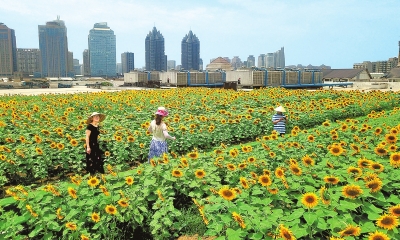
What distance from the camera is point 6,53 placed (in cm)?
16500

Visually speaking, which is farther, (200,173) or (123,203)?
(200,173)

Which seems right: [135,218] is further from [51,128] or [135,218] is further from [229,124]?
[229,124]

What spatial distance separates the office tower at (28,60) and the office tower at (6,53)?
33.6 feet

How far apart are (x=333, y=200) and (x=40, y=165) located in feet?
17.3

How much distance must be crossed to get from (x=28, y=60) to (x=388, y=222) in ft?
681

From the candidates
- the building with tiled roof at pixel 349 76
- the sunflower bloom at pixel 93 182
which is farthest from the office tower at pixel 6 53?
the sunflower bloom at pixel 93 182

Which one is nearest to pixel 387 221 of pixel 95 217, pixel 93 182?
pixel 95 217

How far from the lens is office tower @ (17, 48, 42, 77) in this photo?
598ft

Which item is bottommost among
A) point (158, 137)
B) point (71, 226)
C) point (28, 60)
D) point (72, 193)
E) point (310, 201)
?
point (71, 226)

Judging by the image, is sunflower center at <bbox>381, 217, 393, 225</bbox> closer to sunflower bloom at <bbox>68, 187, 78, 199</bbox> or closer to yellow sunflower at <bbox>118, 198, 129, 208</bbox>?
yellow sunflower at <bbox>118, 198, 129, 208</bbox>

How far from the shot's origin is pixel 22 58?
601ft

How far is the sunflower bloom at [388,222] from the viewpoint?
275cm

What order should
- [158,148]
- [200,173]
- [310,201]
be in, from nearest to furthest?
1. [310,201]
2. [200,173]
3. [158,148]

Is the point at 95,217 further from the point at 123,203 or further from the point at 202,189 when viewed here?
the point at 202,189
